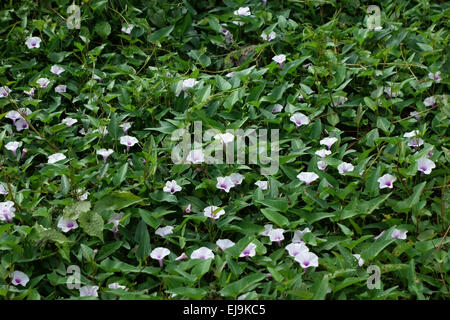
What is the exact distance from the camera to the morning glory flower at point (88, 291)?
6.10 ft

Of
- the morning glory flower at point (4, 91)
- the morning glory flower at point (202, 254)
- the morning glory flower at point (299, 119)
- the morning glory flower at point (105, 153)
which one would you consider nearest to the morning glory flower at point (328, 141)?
the morning glory flower at point (299, 119)

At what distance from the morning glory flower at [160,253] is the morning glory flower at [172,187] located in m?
0.27

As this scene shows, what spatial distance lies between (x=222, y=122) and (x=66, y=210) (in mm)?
775

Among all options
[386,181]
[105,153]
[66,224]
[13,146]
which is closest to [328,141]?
[386,181]

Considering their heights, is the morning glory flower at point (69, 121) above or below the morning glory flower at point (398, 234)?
above

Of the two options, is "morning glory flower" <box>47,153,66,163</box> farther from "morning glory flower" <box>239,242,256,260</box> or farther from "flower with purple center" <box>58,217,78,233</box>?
"morning glory flower" <box>239,242,256,260</box>

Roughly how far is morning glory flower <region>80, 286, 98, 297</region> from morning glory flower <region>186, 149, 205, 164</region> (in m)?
0.61

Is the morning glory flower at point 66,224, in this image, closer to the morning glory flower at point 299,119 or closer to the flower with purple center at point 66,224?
the flower with purple center at point 66,224

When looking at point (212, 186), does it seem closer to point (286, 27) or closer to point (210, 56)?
point (210, 56)

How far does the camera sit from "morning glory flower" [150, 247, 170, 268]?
196 centimetres

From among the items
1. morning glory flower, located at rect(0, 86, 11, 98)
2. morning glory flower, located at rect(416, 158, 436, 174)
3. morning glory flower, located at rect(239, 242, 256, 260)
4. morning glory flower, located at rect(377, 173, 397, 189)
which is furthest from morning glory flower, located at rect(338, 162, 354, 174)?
morning glory flower, located at rect(0, 86, 11, 98)

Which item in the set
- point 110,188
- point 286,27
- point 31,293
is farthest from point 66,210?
point 286,27

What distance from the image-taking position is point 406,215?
216 cm
